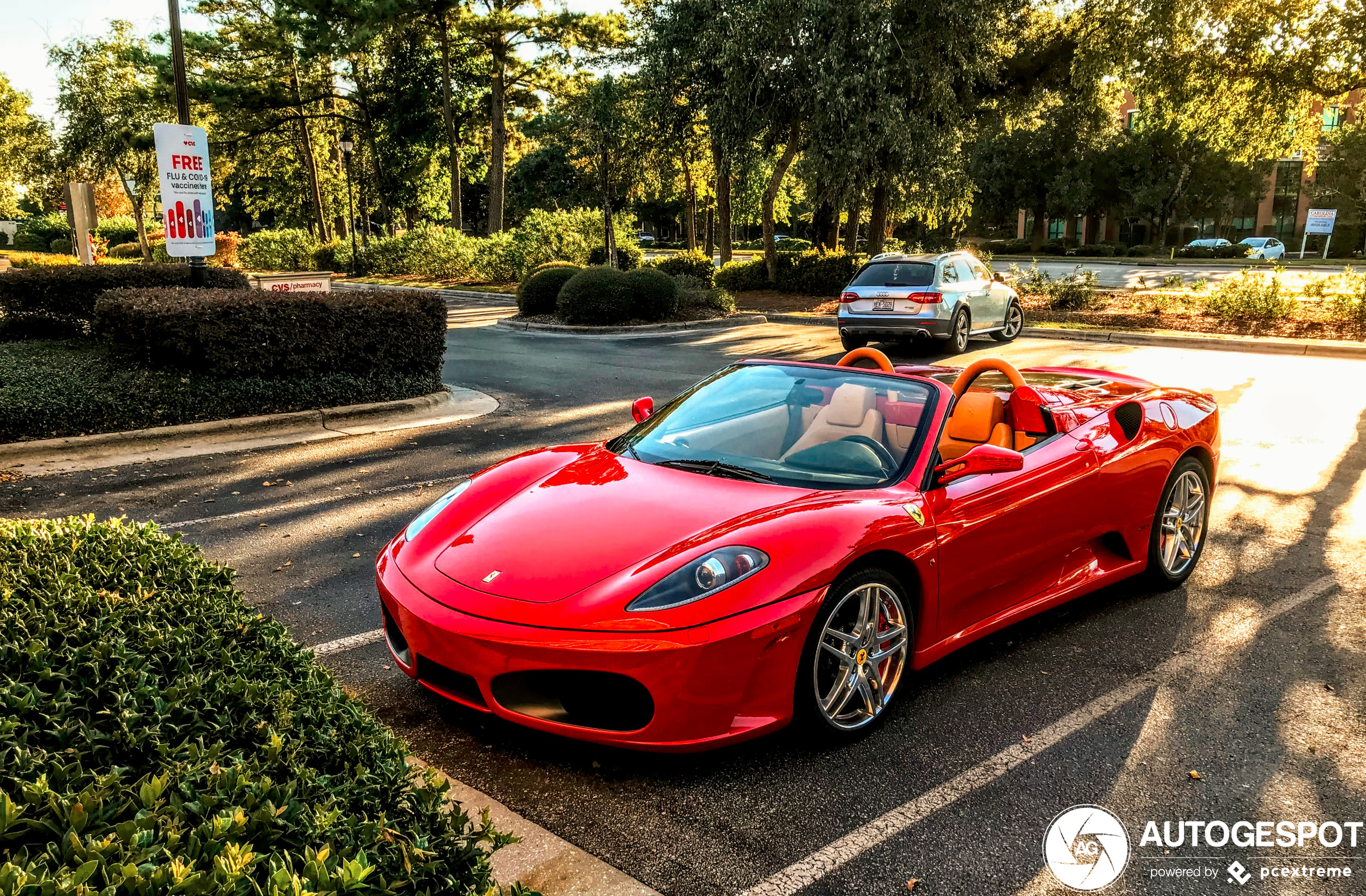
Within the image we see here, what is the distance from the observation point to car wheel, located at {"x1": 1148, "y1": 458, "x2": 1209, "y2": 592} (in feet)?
16.6

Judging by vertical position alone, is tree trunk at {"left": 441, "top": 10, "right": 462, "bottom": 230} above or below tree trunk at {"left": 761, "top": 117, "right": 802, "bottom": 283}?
above

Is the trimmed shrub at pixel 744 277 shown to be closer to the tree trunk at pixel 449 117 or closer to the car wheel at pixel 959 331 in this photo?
the car wheel at pixel 959 331

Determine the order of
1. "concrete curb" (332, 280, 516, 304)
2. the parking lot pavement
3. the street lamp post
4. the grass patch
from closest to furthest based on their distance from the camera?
the parking lot pavement, the grass patch, the street lamp post, "concrete curb" (332, 280, 516, 304)

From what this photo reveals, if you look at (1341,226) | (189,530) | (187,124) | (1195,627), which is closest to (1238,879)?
(1195,627)

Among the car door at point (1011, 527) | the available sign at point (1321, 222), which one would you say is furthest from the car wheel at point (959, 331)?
the available sign at point (1321, 222)

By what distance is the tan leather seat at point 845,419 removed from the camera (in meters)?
4.30

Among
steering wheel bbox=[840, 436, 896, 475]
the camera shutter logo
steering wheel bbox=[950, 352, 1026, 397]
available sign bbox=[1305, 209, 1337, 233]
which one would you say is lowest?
the camera shutter logo

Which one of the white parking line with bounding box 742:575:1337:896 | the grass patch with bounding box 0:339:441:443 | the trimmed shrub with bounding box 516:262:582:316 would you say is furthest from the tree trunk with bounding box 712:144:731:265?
the white parking line with bounding box 742:575:1337:896

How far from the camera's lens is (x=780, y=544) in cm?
336

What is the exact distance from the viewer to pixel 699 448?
4.39 metres

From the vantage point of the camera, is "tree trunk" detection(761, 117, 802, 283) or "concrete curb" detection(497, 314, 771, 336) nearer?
"concrete curb" detection(497, 314, 771, 336)

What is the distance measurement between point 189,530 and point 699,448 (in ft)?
12.9

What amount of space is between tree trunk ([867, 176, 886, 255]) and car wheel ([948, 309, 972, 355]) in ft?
29.2

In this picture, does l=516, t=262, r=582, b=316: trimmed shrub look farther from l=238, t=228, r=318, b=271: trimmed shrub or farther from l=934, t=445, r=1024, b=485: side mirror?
l=238, t=228, r=318, b=271: trimmed shrub
